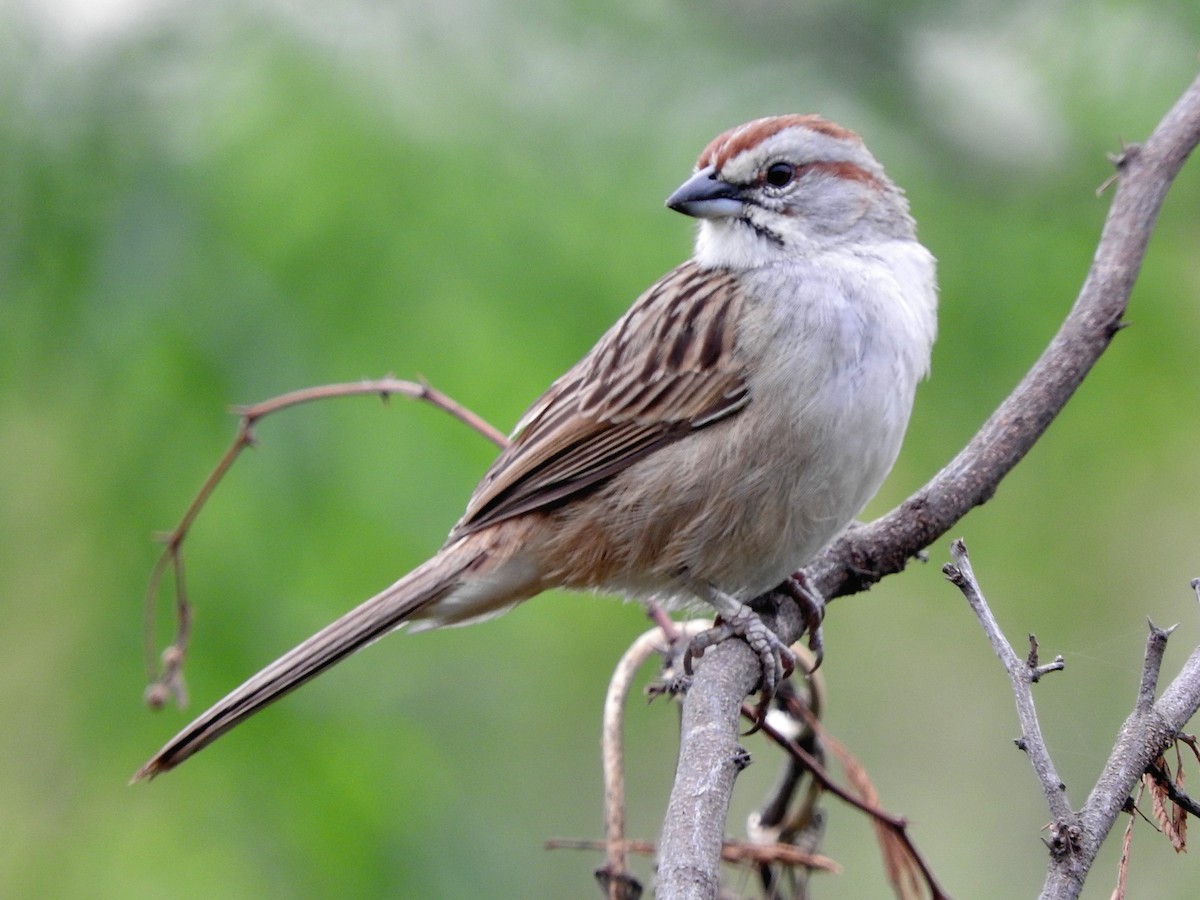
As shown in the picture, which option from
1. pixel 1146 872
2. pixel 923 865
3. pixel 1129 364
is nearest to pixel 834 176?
pixel 1129 364

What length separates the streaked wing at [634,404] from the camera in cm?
348

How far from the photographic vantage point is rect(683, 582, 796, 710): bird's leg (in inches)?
118

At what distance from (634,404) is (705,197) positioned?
57cm

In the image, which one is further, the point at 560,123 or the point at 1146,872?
the point at 1146,872

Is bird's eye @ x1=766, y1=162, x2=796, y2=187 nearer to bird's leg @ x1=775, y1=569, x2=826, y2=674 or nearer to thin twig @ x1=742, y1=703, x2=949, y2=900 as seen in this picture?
bird's leg @ x1=775, y1=569, x2=826, y2=674

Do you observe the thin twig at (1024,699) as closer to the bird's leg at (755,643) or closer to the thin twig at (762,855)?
the bird's leg at (755,643)

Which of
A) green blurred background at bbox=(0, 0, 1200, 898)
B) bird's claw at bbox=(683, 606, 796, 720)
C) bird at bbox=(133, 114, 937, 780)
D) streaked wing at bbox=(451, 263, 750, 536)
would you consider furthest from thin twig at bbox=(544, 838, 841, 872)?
streaked wing at bbox=(451, 263, 750, 536)

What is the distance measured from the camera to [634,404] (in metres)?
3.59

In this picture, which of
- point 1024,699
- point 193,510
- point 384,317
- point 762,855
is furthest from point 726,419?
point 1024,699

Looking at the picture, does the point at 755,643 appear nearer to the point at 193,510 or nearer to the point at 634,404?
the point at 634,404

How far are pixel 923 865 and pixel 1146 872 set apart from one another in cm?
280

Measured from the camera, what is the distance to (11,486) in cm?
364

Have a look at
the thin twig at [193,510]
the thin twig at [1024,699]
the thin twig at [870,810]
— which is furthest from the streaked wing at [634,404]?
the thin twig at [1024,699]

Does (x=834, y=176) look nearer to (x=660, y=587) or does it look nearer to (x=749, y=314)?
(x=749, y=314)
